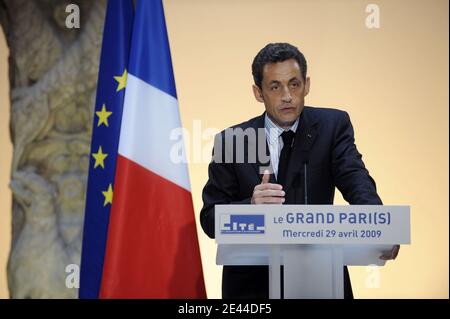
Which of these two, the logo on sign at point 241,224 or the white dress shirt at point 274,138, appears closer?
the logo on sign at point 241,224

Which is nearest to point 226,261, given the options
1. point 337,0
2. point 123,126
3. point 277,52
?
point 277,52

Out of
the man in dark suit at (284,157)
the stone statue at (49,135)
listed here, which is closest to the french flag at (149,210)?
the man in dark suit at (284,157)

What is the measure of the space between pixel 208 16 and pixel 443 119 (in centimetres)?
156

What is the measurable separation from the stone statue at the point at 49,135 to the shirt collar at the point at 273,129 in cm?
192

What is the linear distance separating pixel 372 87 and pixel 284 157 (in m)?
1.59

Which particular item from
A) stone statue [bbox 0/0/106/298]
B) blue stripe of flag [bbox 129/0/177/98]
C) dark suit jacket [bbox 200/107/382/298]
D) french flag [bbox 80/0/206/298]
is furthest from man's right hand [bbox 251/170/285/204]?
stone statue [bbox 0/0/106/298]

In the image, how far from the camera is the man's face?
124 inches

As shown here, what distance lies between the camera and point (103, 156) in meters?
3.90

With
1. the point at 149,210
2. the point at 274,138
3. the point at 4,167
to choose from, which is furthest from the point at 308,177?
the point at 4,167

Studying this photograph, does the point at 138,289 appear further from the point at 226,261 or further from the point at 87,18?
the point at 87,18

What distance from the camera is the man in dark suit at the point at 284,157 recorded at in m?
3.04

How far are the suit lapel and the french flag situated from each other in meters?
0.84

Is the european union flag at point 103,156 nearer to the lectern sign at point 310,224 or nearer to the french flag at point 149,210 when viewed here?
the french flag at point 149,210
